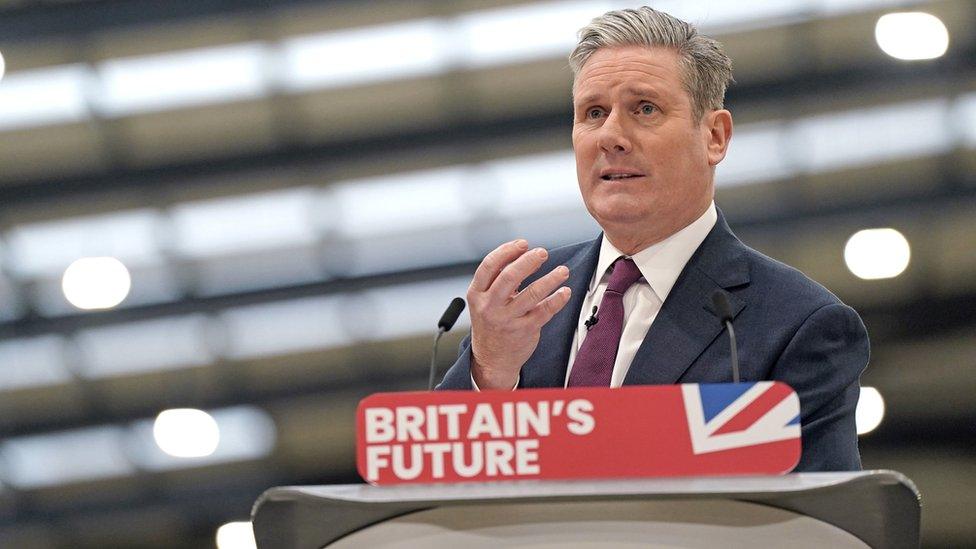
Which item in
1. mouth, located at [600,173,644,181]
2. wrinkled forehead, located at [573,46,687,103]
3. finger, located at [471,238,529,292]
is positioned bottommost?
finger, located at [471,238,529,292]

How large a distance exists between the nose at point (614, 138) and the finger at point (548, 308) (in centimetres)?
42

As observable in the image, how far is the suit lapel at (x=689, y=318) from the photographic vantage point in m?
1.85

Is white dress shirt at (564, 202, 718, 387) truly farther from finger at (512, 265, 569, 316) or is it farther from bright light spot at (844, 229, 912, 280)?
bright light spot at (844, 229, 912, 280)

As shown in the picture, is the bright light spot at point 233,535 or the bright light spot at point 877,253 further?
the bright light spot at point 233,535

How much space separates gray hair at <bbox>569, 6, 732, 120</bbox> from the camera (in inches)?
84.3

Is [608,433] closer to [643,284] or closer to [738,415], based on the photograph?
[738,415]

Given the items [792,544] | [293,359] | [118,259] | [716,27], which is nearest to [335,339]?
[293,359]

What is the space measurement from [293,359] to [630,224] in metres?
4.81

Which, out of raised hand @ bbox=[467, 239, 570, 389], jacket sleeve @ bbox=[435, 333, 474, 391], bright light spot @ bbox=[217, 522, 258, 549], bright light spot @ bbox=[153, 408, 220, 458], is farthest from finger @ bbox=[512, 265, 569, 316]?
bright light spot @ bbox=[217, 522, 258, 549]

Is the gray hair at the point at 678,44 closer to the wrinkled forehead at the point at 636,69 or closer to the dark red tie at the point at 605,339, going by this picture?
the wrinkled forehead at the point at 636,69

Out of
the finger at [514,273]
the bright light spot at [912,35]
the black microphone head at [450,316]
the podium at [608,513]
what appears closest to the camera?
the podium at [608,513]

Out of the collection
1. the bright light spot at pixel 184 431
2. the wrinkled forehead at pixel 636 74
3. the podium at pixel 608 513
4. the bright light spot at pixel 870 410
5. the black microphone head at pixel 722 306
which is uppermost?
the wrinkled forehead at pixel 636 74

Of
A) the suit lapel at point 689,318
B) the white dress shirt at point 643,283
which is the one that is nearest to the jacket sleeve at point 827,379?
the suit lapel at point 689,318

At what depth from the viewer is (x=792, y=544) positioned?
124cm
